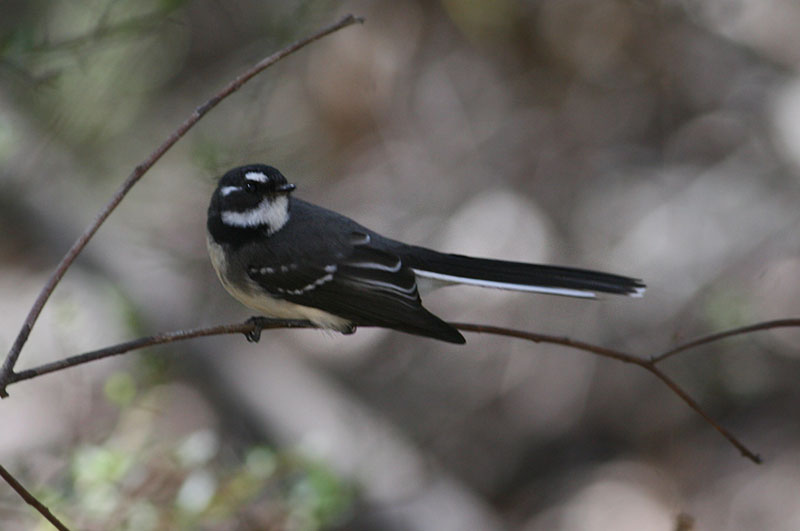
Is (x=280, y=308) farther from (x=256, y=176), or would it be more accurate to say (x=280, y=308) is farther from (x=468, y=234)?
(x=468, y=234)

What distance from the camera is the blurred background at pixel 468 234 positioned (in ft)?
16.9

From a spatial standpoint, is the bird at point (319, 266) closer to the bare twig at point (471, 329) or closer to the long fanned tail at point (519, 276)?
the long fanned tail at point (519, 276)

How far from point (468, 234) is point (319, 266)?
3088 mm

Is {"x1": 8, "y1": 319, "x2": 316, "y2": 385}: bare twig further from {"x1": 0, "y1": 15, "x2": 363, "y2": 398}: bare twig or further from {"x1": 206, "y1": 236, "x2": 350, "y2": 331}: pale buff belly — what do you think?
{"x1": 206, "y1": 236, "x2": 350, "y2": 331}: pale buff belly

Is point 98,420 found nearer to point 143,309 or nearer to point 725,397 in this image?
point 143,309

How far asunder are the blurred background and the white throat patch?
1.07 meters

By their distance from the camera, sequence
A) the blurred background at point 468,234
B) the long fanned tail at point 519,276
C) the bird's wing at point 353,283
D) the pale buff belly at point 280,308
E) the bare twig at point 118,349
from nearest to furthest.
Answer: the bare twig at point 118,349
the long fanned tail at point 519,276
the bird's wing at point 353,283
the pale buff belly at point 280,308
the blurred background at point 468,234

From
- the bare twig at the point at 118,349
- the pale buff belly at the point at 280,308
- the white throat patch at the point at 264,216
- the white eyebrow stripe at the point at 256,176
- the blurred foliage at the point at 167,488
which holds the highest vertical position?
the white eyebrow stripe at the point at 256,176

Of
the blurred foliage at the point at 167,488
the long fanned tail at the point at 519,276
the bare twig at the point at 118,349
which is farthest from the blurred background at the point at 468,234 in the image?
the bare twig at the point at 118,349

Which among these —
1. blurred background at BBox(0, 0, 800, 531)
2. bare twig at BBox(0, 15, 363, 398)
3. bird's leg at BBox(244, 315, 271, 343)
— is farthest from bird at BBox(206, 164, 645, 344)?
blurred background at BBox(0, 0, 800, 531)

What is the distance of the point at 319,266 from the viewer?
9.82ft

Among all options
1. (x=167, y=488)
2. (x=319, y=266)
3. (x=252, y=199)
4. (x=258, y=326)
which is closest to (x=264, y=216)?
(x=252, y=199)

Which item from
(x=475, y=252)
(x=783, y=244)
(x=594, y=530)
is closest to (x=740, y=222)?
(x=783, y=244)

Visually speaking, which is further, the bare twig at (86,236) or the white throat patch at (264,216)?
the white throat patch at (264,216)
